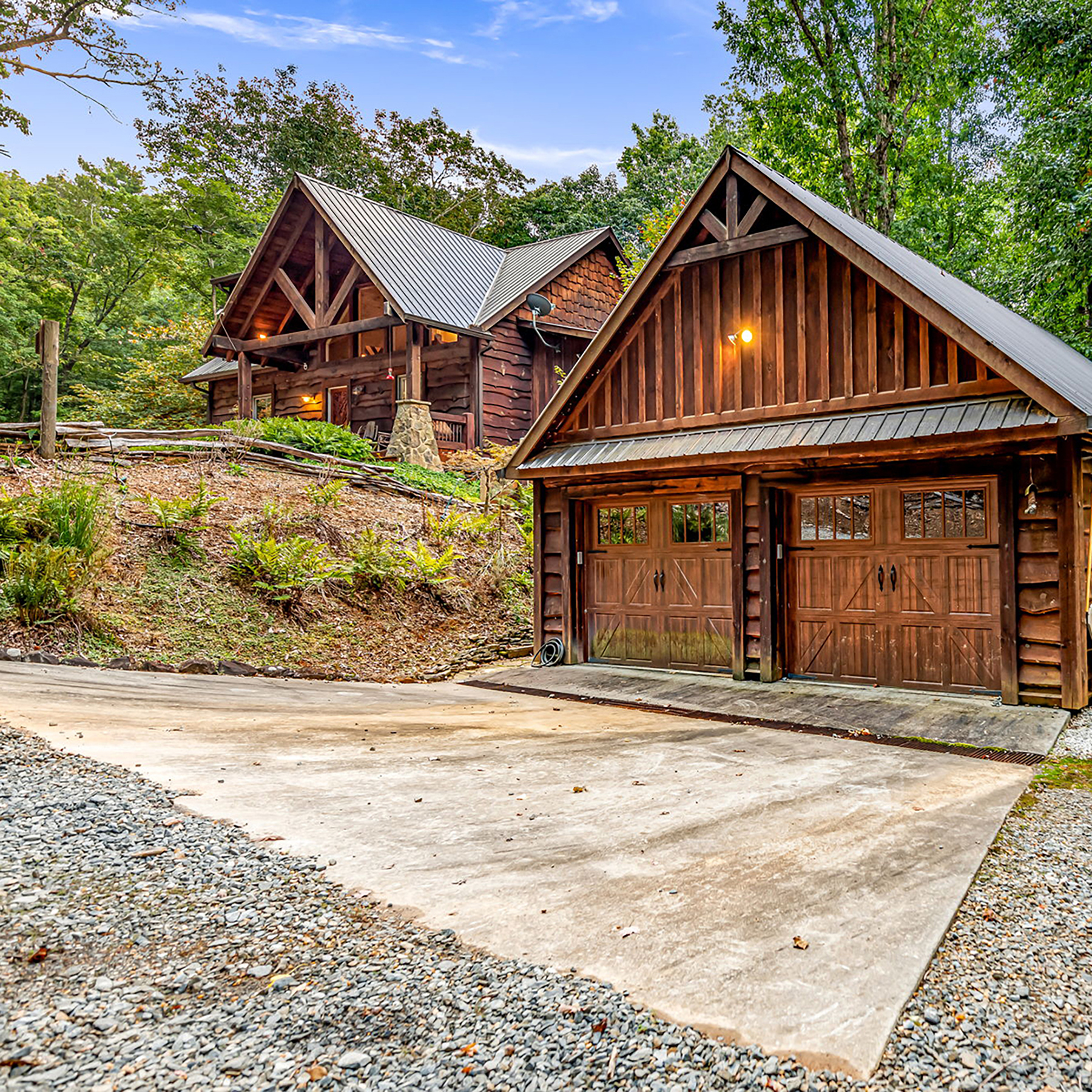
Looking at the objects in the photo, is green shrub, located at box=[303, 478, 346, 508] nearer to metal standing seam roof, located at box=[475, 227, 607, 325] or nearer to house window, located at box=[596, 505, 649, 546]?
house window, located at box=[596, 505, 649, 546]

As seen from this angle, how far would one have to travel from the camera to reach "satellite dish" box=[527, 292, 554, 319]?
63.5ft

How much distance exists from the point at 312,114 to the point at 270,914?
136ft

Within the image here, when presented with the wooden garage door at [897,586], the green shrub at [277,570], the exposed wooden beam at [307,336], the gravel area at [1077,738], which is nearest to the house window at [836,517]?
the wooden garage door at [897,586]

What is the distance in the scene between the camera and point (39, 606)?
8.03m

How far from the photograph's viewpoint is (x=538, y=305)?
63.7ft

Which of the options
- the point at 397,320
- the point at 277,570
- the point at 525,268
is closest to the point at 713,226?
the point at 277,570

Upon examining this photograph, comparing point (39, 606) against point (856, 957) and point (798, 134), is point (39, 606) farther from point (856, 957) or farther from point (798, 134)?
point (798, 134)

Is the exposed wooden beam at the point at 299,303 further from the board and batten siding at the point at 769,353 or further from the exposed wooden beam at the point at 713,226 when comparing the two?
the exposed wooden beam at the point at 713,226

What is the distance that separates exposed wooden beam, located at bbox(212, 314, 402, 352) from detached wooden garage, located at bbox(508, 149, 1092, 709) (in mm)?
8957

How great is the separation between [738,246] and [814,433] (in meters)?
2.65

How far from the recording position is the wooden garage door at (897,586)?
744 cm

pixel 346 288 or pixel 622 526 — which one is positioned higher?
pixel 346 288

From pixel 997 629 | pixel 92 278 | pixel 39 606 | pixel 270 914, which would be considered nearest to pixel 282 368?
pixel 92 278

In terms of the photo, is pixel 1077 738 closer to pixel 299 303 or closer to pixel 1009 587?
pixel 1009 587
